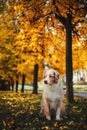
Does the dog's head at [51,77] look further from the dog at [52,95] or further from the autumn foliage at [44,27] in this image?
the autumn foliage at [44,27]

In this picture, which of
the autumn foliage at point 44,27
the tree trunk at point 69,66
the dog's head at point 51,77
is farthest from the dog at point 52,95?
the tree trunk at point 69,66

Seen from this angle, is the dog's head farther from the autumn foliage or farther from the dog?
the autumn foliage

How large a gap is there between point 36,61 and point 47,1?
1031cm

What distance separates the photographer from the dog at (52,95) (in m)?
9.14

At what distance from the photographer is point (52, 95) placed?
9.39 metres

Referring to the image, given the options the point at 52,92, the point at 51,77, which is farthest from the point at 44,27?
the point at 51,77

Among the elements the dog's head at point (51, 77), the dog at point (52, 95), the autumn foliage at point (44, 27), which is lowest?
the dog at point (52, 95)

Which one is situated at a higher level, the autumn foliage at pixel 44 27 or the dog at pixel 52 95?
the autumn foliage at pixel 44 27

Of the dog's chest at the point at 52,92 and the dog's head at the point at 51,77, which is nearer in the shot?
the dog's head at the point at 51,77

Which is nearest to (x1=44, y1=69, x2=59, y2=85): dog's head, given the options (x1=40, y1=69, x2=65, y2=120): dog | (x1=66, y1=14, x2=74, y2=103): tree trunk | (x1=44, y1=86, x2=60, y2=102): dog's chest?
(x1=40, y1=69, x2=65, y2=120): dog

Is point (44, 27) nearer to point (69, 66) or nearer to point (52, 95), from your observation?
point (69, 66)

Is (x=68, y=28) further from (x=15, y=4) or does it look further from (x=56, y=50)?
(x=56, y=50)

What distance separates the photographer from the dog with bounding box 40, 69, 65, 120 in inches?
360

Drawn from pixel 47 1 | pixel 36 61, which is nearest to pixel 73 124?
pixel 47 1
